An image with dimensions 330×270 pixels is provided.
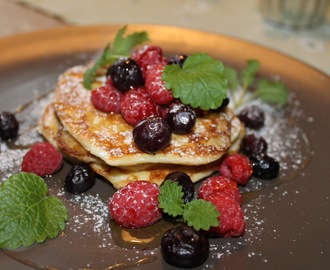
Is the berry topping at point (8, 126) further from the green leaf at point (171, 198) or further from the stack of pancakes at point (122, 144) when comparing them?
the green leaf at point (171, 198)

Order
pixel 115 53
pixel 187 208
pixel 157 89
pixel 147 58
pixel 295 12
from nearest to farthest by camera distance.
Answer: pixel 187 208 < pixel 157 89 < pixel 147 58 < pixel 115 53 < pixel 295 12

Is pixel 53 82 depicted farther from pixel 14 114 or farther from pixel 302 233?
pixel 302 233

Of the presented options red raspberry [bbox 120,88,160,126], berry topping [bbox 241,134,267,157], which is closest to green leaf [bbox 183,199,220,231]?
red raspberry [bbox 120,88,160,126]

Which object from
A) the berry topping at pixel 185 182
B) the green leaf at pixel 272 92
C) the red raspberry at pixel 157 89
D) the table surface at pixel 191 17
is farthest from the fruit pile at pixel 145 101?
the table surface at pixel 191 17

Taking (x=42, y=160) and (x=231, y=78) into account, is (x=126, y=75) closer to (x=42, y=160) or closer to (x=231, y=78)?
(x=42, y=160)

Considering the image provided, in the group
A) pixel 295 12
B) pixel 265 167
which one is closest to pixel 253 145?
pixel 265 167

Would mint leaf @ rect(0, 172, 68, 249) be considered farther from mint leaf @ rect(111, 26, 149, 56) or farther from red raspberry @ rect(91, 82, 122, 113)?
mint leaf @ rect(111, 26, 149, 56)
